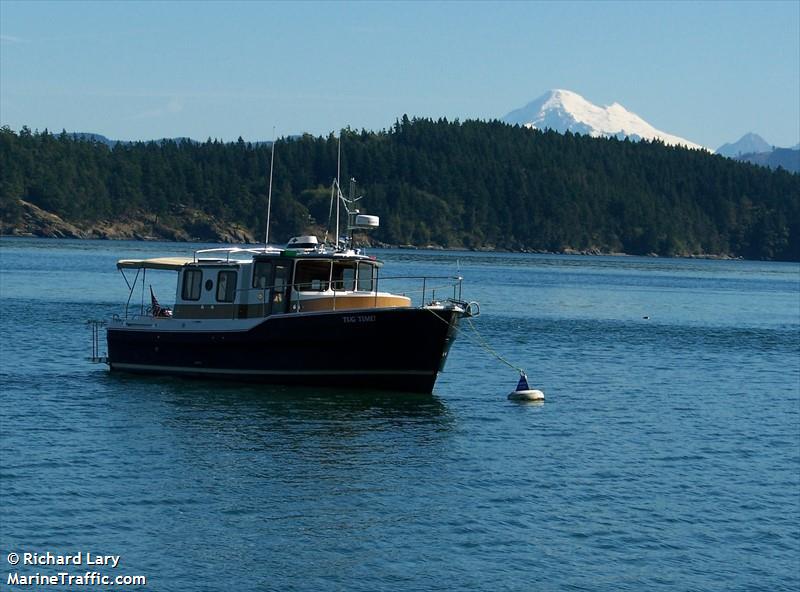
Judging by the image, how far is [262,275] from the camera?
135 feet

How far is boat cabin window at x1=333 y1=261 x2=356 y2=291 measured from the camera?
40.9 meters

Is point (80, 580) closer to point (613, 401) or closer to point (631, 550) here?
point (631, 550)

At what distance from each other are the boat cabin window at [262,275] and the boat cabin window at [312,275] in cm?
104

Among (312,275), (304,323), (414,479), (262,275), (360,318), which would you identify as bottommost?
(414,479)

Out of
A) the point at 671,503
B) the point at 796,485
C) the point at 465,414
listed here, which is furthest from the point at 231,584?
the point at 465,414

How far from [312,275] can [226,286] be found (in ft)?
10.4

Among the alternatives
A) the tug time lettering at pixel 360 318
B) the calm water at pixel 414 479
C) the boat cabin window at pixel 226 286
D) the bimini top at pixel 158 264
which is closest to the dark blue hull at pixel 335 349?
the tug time lettering at pixel 360 318

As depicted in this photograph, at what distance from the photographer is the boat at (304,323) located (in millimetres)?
39344

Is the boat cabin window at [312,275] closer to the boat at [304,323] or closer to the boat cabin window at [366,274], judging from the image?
the boat at [304,323]

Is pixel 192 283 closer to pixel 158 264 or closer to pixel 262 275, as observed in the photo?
pixel 158 264

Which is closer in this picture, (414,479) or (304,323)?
(414,479)

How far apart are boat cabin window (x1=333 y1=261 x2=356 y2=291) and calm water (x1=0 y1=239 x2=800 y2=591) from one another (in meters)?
3.69

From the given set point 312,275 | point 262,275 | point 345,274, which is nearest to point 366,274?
point 345,274

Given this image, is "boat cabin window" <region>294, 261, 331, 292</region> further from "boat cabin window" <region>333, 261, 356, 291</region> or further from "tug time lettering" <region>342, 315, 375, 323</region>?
"tug time lettering" <region>342, 315, 375, 323</region>
